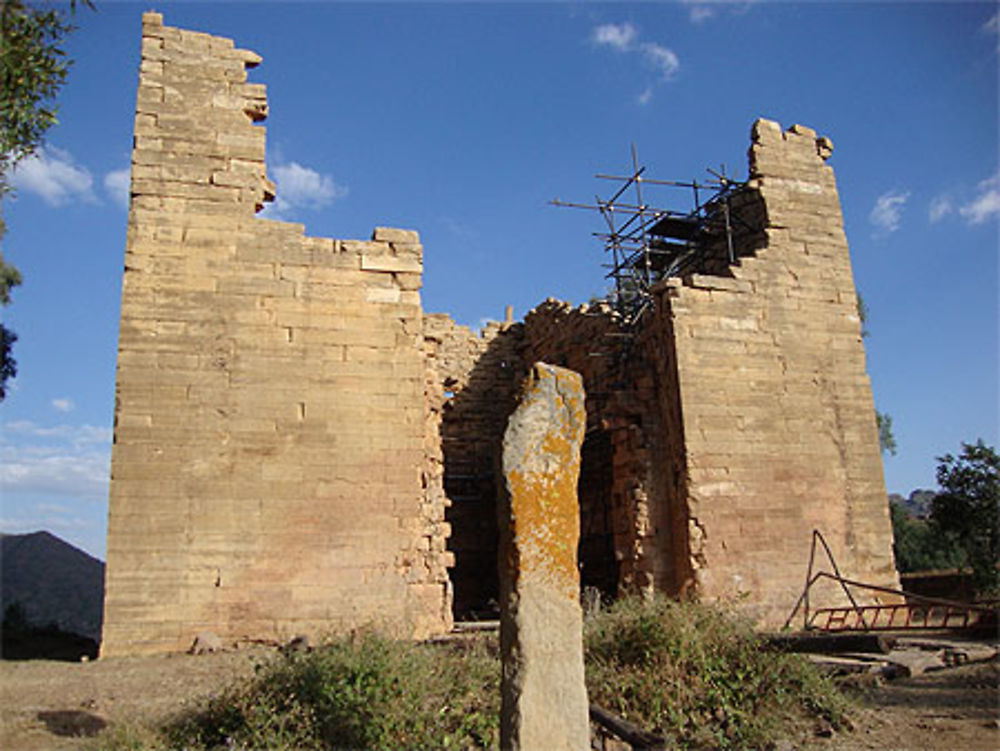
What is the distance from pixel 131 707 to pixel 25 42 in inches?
251

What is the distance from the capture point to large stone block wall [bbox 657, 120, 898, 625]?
33.3 feet

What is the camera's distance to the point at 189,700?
6062mm

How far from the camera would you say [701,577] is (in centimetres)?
973

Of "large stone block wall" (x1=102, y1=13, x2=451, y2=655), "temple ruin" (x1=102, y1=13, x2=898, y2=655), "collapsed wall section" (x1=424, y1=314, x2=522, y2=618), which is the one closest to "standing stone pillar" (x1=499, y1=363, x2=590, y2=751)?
"temple ruin" (x1=102, y1=13, x2=898, y2=655)

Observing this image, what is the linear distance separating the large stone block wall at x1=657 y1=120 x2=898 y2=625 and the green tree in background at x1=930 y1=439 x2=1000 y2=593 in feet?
22.6

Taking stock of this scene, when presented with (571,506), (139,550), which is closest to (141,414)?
(139,550)

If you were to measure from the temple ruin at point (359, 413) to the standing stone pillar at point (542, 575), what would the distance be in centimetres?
424

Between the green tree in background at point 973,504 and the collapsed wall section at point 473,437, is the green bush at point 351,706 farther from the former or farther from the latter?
the green tree in background at point 973,504

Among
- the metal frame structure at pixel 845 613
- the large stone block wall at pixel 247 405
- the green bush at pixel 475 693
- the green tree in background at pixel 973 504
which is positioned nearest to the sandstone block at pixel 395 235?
the large stone block wall at pixel 247 405

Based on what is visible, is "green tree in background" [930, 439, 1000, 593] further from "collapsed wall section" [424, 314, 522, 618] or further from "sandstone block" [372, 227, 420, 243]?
"sandstone block" [372, 227, 420, 243]

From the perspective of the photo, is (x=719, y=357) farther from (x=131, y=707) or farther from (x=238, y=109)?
(x=131, y=707)

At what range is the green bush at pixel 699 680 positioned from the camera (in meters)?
6.06

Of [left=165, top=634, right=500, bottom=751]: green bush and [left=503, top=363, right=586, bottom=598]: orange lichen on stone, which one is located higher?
[left=503, top=363, right=586, bottom=598]: orange lichen on stone

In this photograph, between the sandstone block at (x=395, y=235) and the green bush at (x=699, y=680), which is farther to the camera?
the sandstone block at (x=395, y=235)
